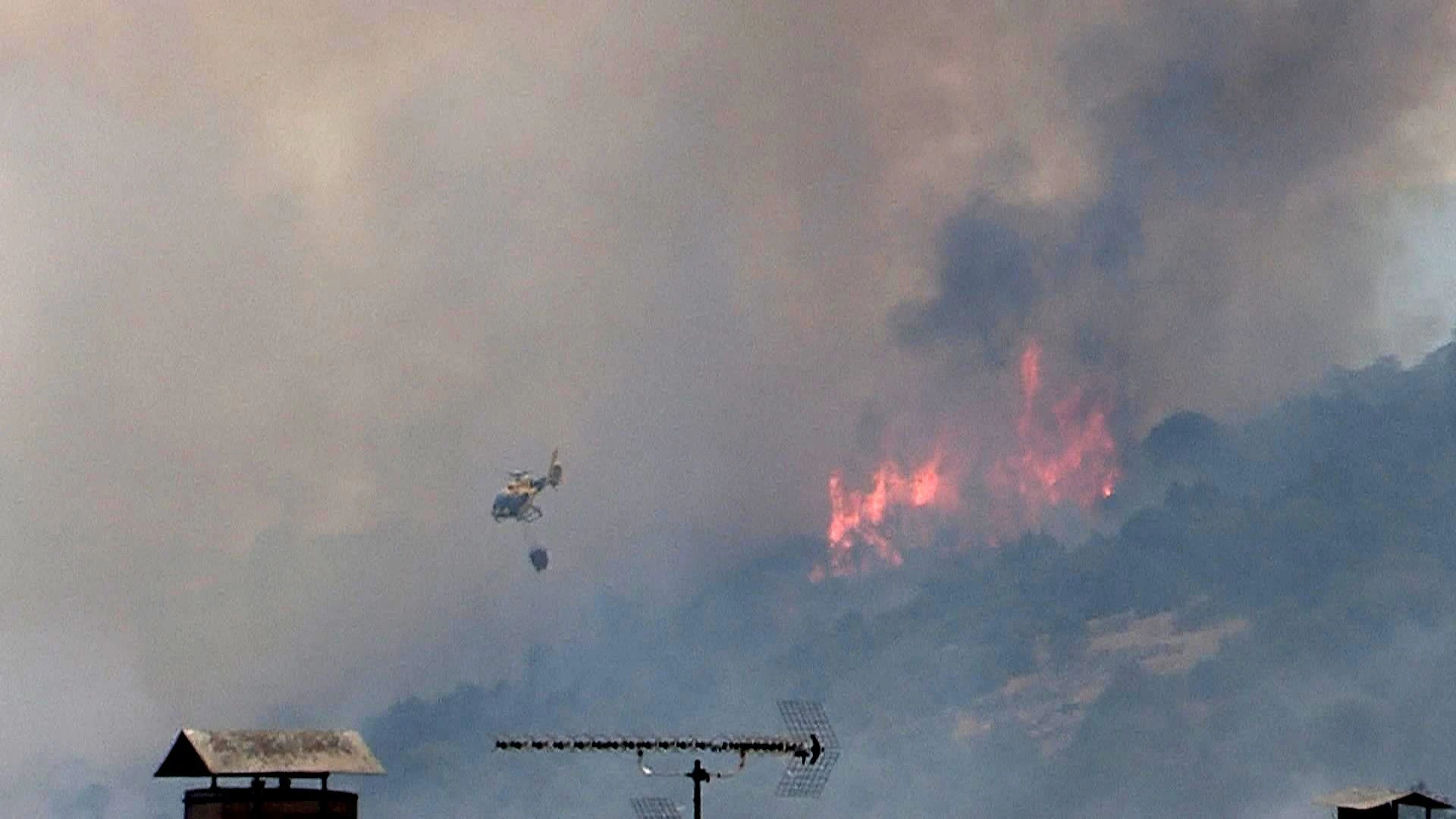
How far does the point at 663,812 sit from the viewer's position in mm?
167625

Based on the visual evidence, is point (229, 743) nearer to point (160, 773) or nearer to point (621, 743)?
point (160, 773)

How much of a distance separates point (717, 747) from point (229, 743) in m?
35.0

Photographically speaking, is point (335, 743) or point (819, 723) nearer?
point (819, 723)

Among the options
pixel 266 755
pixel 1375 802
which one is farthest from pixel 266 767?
pixel 1375 802

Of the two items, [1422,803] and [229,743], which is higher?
[229,743]

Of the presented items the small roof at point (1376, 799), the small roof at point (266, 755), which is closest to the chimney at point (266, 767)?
the small roof at point (266, 755)

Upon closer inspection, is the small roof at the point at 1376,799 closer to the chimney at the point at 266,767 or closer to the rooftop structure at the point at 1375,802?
the rooftop structure at the point at 1375,802

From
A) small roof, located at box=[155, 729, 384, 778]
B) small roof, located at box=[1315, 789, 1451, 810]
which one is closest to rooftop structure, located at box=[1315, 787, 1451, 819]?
small roof, located at box=[1315, 789, 1451, 810]

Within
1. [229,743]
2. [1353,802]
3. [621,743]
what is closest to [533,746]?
[621,743]

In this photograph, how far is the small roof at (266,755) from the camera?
576ft

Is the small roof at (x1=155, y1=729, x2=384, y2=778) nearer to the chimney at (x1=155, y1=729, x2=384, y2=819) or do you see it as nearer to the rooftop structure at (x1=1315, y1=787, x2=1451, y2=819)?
the chimney at (x1=155, y1=729, x2=384, y2=819)

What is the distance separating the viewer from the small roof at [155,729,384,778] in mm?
175500

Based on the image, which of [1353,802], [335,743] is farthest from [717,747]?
[1353,802]

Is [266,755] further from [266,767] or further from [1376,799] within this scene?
[1376,799]
